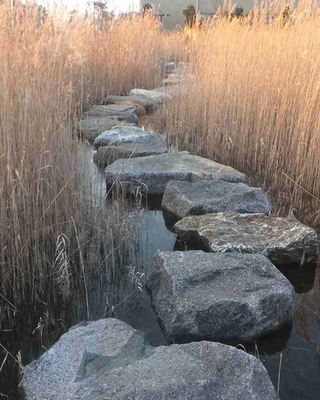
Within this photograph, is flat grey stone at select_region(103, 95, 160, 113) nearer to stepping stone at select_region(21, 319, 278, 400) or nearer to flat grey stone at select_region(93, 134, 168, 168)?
flat grey stone at select_region(93, 134, 168, 168)

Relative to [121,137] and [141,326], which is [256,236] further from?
[121,137]

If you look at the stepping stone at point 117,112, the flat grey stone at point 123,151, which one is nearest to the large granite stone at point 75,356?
the flat grey stone at point 123,151

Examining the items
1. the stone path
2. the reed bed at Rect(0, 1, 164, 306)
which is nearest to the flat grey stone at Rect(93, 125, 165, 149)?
the stone path

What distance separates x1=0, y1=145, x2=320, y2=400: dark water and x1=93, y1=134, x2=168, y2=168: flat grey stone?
1.30m

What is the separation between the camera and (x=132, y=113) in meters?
4.66

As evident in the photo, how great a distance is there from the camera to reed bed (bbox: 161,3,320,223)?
269cm

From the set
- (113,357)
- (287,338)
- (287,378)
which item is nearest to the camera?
(113,357)

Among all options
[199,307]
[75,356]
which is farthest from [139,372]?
[199,307]

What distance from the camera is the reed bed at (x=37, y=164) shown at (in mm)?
1737

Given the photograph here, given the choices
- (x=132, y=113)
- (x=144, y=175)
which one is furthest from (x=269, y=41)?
(x=132, y=113)

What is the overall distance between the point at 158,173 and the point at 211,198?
0.47m

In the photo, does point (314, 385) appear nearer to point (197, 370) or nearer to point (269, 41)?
point (197, 370)

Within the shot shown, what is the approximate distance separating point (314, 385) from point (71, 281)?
0.95 metres

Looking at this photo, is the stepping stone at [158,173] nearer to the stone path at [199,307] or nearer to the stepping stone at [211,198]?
the stone path at [199,307]
